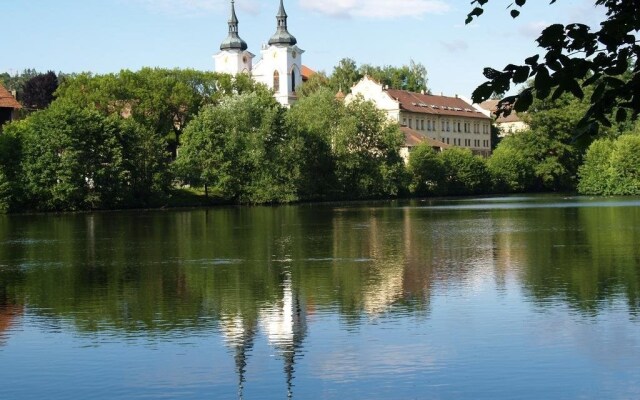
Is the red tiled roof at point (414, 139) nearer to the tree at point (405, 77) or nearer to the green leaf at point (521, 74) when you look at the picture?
the tree at point (405, 77)

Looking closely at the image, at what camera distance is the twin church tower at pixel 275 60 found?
5925 inches

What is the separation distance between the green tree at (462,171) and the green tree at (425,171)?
1379mm

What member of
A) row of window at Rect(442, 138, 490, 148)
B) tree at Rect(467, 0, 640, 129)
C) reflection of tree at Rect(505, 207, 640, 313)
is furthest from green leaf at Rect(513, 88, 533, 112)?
row of window at Rect(442, 138, 490, 148)

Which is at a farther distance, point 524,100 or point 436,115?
point 436,115

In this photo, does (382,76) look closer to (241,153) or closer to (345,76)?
(345,76)

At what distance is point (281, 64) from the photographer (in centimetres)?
15062

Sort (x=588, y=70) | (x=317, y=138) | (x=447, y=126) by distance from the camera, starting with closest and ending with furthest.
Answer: (x=588, y=70) < (x=317, y=138) < (x=447, y=126)

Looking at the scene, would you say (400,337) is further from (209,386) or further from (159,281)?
(159,281)

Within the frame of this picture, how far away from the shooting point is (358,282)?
2675 cm

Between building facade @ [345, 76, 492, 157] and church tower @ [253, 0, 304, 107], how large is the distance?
13.7 meters

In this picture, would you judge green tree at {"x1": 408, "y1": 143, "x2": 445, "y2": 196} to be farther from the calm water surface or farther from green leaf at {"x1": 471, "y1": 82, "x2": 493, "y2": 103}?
green leaf at {"x1": 471, "y1": 82, "x2": 493, "y2": 103}

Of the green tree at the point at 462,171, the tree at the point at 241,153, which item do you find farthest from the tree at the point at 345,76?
the tree at the point at 241,153

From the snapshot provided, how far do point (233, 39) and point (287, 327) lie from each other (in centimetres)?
13591

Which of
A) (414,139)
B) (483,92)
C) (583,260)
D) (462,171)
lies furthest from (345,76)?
(483,92)
